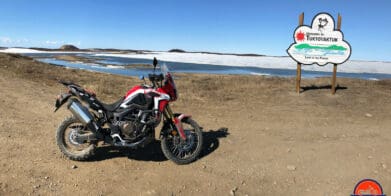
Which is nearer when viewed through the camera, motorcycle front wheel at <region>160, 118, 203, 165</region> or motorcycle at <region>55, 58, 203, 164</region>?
motorcycle at <region>55, 58, 203, 164</region>

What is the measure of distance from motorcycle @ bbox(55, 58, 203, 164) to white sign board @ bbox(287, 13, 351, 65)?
8.09 meters

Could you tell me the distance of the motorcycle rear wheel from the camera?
4.66m

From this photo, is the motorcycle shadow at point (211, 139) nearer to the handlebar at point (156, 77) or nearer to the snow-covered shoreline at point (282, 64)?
the handlebar at point (156, 77)

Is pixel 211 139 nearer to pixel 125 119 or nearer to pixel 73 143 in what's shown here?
pixel 125 119

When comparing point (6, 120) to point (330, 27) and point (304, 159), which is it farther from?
point (330, 27)

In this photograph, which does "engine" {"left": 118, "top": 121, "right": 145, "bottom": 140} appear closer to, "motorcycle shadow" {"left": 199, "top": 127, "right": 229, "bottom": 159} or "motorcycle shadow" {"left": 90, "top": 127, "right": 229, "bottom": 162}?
"motorcycle shadow" {"left": 90, "top": 127, "right": 229, "bottom": 162}

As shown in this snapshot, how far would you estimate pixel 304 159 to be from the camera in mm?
5094

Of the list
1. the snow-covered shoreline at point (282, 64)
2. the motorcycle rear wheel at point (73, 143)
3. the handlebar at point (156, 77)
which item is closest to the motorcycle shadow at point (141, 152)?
the motorcycle rear wheel at point (73, 143)

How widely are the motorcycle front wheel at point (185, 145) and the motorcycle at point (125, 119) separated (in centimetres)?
2

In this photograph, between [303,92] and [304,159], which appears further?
[303,92]

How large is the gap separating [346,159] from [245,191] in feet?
7.02

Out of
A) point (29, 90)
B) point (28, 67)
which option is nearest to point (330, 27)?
point (29, 90)

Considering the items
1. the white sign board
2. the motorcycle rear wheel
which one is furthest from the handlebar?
the white sign board

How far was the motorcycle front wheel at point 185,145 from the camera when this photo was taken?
15.6 feet
